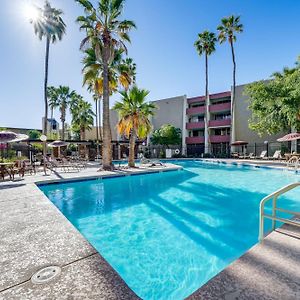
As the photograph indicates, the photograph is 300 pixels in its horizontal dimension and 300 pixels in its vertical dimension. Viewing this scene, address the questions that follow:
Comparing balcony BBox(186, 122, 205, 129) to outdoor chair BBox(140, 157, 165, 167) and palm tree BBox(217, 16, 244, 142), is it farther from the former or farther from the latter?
outdoor chair BBox(140, 157, 165, 167)

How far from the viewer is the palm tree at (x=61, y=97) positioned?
33719mm

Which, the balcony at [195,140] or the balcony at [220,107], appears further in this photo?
the balcony at [195,140]

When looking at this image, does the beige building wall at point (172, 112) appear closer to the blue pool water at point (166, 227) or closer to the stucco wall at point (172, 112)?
the stucco wall at point (172, 112)

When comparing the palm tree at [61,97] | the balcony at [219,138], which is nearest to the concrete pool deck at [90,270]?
the balcony at [219,138]

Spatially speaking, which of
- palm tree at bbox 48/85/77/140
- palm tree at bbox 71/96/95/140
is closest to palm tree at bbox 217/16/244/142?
palm tree at bbox 71/96/95/140

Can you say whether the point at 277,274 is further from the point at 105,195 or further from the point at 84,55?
the point at 84,55

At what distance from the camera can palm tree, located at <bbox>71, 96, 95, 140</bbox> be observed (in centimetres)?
3362

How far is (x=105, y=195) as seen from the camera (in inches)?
372

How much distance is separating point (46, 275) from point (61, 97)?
36.2 metres

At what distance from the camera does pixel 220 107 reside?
3344 cm

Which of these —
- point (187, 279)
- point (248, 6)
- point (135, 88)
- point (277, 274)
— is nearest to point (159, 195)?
point (187, 279)

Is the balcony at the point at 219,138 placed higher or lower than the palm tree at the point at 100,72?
lower

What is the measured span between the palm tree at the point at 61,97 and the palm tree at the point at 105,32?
20.8 m

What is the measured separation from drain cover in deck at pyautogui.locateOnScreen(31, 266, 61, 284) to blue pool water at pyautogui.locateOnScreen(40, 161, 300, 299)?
5.29 feet
